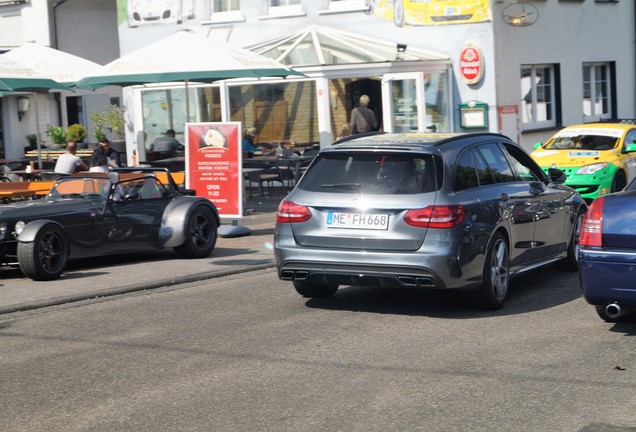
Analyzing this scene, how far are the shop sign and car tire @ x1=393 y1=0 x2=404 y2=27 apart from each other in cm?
170

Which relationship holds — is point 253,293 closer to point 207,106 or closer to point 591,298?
point 591,298

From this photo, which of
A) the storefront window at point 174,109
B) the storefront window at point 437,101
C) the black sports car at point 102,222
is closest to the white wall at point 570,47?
the storefront window at point 437,101

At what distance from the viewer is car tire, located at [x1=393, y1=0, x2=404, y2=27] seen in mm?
24594

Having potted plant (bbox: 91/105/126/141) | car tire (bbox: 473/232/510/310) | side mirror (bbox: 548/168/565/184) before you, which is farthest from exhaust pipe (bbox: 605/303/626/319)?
potted plant (bbox: 91/105/126/141)

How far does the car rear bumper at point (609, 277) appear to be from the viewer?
8266 millimetres

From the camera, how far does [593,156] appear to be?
18.7 metres

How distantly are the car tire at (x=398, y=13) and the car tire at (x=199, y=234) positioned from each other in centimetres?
1167

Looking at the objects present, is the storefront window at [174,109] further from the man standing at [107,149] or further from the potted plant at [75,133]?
the man standing at [107,149]

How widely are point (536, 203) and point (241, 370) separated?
4.35 meters

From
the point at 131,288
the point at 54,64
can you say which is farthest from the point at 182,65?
the point at 131,288

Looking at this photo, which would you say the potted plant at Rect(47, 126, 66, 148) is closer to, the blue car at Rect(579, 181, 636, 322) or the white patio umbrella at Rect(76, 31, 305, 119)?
the white patio umbrella at Rect(76, 31, 305, 119)

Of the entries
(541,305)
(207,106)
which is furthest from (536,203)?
(207,106)

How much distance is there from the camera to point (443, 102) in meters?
24.3

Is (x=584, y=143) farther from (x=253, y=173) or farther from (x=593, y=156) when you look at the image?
(x=253, y=173)
